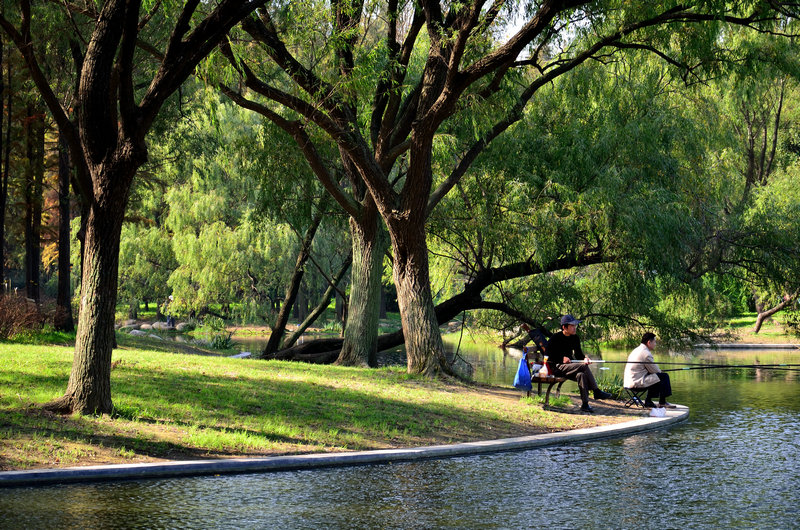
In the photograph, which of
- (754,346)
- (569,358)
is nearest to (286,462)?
(569,358)

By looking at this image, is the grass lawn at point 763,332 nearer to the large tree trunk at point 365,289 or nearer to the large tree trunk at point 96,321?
the large tree trunk at point 365,289

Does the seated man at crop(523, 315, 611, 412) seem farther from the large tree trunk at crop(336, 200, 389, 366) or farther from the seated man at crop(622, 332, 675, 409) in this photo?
the large tree trunk at crop(336, 200, 389, 366)

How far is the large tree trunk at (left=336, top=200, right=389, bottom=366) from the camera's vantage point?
20188 mm

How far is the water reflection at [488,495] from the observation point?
7094 mm

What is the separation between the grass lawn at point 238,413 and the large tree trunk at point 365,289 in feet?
7.93

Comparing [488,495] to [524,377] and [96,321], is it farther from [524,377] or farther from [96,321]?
[524,377]

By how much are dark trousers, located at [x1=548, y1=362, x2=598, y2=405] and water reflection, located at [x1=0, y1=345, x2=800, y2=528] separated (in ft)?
9.16

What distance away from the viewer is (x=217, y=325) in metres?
40.0

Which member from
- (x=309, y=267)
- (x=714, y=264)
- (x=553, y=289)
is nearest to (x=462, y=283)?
(x=553, y=289)

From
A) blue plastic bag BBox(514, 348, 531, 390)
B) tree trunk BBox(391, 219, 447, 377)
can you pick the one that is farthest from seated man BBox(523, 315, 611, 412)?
tree trunk BBox(391, 219, 447, 377)

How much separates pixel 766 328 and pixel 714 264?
28525 mm

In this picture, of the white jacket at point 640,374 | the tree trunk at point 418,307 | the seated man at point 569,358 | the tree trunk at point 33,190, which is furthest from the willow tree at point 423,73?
the tree trunk at point 33,190

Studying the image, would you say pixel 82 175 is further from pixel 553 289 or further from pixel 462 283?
pixel 462 283

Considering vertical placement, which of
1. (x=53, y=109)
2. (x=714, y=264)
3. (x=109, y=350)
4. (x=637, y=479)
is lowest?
(x=637, y=479)
